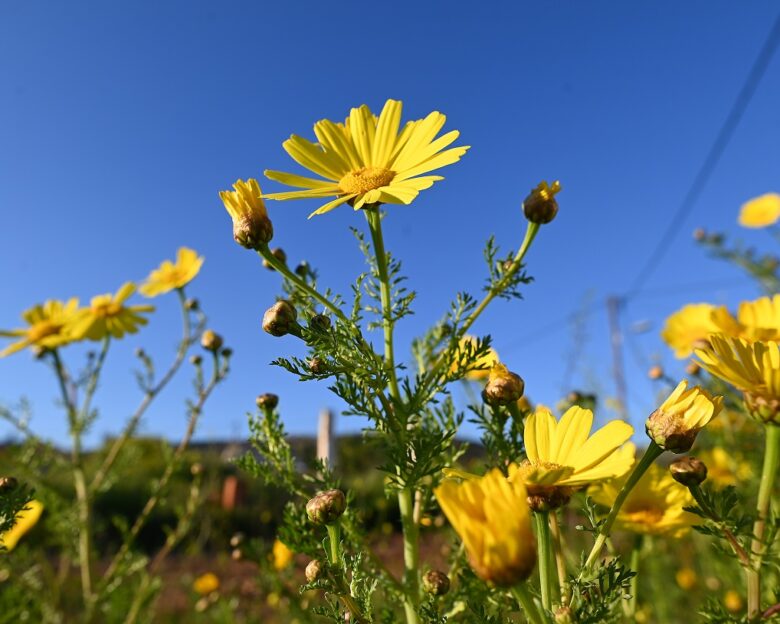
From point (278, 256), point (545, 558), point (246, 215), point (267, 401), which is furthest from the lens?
point (278, 256)

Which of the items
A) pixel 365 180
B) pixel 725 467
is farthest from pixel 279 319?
pixel 725 467

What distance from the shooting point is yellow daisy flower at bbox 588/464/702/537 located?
3.27 ft

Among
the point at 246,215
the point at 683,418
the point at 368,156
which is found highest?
the point at 368,156

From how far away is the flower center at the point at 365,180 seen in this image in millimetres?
962

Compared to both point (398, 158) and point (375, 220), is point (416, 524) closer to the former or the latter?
point (375, 220)

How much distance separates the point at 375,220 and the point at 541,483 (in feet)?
1.49

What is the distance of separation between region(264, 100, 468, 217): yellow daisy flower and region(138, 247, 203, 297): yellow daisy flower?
1.22 meters

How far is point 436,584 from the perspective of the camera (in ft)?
2.91

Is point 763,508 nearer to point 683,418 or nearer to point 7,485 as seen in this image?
point 683,418

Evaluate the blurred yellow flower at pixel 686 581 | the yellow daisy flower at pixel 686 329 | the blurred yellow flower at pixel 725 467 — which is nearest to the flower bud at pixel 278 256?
the yellow daisy flower at pixel 686 329

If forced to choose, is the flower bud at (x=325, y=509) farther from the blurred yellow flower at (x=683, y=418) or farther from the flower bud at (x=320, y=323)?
the blurred yellow flower at (x=683, y=418)

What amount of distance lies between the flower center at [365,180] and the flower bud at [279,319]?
235mm

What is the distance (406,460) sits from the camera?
31.1 inches

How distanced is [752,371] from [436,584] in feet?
1.76
